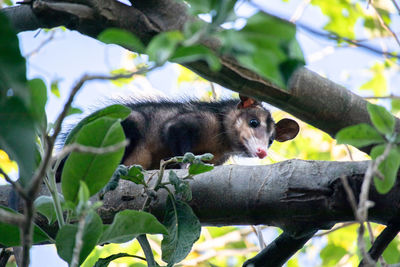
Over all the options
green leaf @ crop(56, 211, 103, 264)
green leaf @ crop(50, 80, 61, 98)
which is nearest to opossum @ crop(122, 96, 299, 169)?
green leaf @ crop(50, 80, 61, 98)

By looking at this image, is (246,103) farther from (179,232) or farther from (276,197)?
(179,232)

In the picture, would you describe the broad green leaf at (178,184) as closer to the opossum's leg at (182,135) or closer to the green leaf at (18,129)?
the green leaf at (18,129)

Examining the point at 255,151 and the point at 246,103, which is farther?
the point at 246,103

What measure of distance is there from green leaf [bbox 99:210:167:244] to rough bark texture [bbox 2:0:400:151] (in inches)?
23.7

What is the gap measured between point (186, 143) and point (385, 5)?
266 cm

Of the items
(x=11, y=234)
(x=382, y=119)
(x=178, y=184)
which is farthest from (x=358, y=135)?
(x=11, y=234)

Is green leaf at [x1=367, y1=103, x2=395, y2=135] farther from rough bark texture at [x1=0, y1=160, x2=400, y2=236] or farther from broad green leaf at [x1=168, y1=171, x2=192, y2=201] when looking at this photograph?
broad green leaf at [x1=168, y1=171, x2=192, y2=201]

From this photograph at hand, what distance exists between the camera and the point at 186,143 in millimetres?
3984

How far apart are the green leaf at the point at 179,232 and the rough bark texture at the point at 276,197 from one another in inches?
6.6

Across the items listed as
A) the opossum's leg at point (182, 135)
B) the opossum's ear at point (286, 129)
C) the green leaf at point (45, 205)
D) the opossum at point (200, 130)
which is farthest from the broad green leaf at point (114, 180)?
the opossum's ear at point (286, 129)

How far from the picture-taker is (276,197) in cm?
204

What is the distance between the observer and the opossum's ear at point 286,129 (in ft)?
14.1

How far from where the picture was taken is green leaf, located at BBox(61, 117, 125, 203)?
1.58 meters

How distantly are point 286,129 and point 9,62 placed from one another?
351cm
